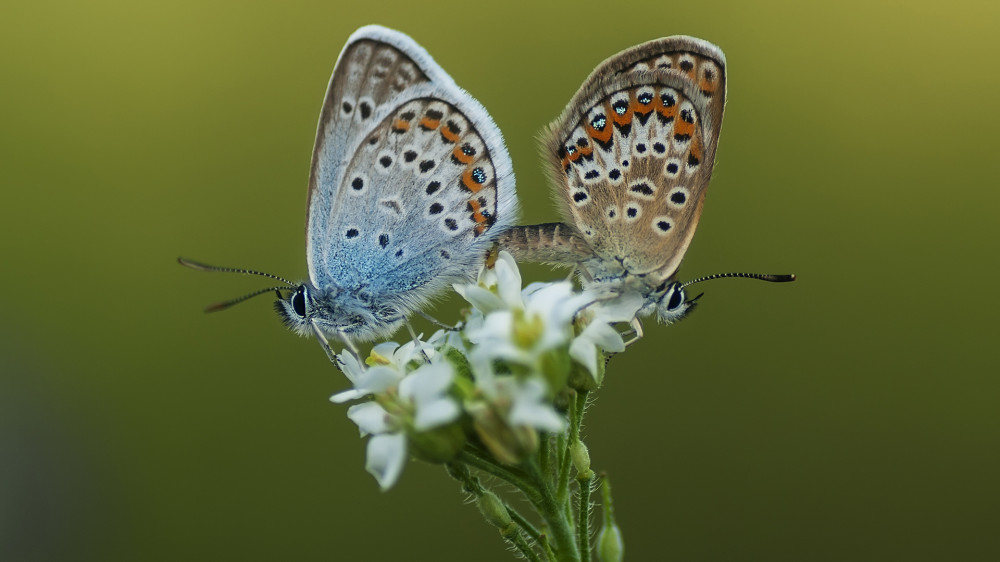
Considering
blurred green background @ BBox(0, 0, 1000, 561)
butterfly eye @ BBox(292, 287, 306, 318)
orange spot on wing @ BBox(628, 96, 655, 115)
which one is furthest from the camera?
blurred green background @ BBox(0, 0, 1000, 561)

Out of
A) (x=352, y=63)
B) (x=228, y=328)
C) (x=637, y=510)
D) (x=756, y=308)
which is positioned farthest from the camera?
(x=228, y=328)

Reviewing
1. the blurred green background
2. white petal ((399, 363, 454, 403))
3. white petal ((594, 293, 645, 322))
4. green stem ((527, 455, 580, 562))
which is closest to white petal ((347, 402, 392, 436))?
white petal ((399, 363, 454, 403))

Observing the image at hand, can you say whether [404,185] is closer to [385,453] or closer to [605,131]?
[605,131]

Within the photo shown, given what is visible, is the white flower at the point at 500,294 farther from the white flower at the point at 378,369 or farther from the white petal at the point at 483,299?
the white flower at the point at 378,369

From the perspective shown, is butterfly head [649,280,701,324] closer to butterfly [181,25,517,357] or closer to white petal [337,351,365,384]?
butterfly [181,25,517,357]

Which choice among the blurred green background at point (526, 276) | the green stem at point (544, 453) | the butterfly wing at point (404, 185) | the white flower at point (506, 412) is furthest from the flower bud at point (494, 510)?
the blurred green background at point (526, 276)

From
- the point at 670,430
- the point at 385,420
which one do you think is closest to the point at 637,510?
the point at 670,430

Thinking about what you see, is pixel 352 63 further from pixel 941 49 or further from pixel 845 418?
pixel 941 49
